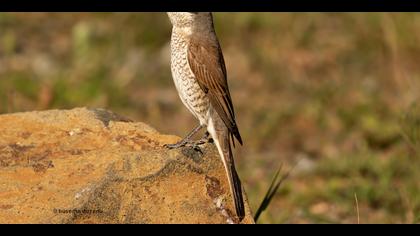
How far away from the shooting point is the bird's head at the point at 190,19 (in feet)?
18.4

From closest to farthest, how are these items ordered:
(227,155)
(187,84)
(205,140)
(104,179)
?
1. (104,179)
2. (227,155)
3. (205,140)
4. (187,84)

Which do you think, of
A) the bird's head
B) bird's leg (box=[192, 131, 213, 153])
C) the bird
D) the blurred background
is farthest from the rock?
the blurred background

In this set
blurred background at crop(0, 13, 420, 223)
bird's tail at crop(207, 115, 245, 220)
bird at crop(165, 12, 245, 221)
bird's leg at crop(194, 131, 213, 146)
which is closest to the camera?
bird's tail at crop(207, 115, 245, 220)

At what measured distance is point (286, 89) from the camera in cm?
999

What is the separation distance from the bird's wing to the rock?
568mm

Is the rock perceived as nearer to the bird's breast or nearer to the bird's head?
the bird's breast

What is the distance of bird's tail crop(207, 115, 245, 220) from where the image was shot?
458cm

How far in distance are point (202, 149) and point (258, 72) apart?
5549 millimetres

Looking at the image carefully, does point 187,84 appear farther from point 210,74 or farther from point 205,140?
point 205,140

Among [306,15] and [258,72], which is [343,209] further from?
[306,15]

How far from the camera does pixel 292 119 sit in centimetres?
925

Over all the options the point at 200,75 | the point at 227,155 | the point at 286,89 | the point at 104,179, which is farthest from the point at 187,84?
the point at 286,89

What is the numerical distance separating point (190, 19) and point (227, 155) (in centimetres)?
114
